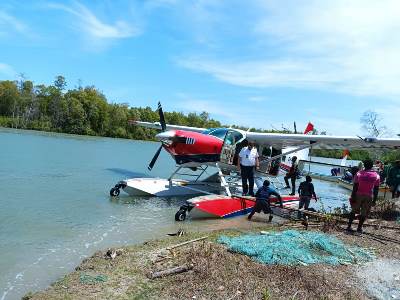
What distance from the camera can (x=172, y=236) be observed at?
8.26 meters

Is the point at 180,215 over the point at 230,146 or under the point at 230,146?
under

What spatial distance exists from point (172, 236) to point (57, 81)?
100 meters

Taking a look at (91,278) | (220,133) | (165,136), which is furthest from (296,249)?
(220,133)

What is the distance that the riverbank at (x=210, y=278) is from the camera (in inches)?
198

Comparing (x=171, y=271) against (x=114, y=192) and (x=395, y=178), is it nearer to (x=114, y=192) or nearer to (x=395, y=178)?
(x=114, y=192)

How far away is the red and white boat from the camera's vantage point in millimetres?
10672

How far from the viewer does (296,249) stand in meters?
6.59

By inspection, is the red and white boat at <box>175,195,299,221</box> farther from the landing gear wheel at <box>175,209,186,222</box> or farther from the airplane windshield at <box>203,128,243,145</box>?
the airplane windshield at <box>203,128,243,145</box>

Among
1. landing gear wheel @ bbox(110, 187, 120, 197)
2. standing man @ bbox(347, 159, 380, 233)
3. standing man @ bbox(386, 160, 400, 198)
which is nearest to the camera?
standing man @ bbox(347, 159, 380, 233)

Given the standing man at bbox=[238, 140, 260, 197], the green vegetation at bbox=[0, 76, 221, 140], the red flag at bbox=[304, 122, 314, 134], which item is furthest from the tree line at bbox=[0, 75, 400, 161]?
the standing man at bbox=[238, 140, 260, 197]

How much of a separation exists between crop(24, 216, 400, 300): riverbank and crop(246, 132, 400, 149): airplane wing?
687cm

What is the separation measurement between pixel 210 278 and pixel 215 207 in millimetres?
5863

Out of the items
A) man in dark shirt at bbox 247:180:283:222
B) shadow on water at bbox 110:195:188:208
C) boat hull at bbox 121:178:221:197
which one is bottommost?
shadow on water at bbox 110:195:188:208

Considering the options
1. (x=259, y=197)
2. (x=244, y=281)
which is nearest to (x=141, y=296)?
(x=244, y=281)
